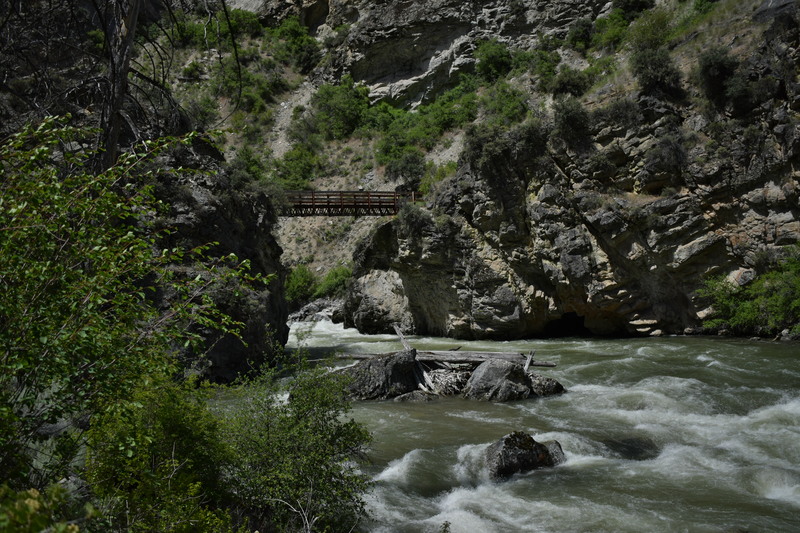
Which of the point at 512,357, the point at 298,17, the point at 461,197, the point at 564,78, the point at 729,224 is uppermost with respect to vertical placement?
the point at 298,17

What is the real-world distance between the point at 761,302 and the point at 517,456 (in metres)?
11.2

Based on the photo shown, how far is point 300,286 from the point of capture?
31.4 meters

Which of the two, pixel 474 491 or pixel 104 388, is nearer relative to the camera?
pixel 104 388

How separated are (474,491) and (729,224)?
13530 millimetres

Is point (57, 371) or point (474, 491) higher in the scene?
point (57, 371)

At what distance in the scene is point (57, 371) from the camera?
A: 8.38ft

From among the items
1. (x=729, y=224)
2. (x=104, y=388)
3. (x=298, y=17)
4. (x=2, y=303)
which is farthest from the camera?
(x=298, y=17)

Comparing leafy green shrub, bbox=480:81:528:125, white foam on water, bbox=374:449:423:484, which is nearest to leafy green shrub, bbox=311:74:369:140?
leafy green shrub, bbox=480:81:528:125

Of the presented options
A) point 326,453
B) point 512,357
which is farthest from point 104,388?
point 512,357

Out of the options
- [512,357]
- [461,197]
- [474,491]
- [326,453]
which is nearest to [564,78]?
[461,197]

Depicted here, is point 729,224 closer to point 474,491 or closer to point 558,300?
point 558,300

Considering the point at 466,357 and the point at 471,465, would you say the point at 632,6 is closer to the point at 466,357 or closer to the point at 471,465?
the point at 466,357

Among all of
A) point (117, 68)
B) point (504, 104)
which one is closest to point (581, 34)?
point (504, 104)

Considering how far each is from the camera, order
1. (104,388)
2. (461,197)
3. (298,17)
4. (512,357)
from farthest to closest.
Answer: (298,17), (461,197), (512,357), (104,388)
